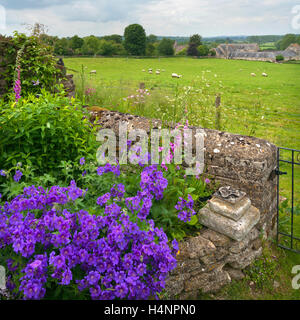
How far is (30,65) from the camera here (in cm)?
648

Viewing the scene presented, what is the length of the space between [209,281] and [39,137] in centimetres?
262

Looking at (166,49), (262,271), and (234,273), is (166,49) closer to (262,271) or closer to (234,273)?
(262,271)

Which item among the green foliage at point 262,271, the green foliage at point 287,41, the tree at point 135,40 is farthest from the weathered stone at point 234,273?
the green foliage at point 287,41

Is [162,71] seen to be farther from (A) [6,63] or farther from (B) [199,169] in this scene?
(B) [199,169]

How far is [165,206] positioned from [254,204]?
57.8 inches

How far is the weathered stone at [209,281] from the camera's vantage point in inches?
132

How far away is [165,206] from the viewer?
10.7 feet

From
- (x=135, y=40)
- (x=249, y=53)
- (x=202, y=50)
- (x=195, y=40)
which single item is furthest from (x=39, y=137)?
(x=249, y=53)

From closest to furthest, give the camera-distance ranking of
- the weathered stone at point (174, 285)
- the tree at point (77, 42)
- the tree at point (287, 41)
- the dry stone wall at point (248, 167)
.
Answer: the weathered stone at point (174, 285) → the dry stone wall at point (248, 167) → the tree at point (77, 42) → the tree at point (287, 41)

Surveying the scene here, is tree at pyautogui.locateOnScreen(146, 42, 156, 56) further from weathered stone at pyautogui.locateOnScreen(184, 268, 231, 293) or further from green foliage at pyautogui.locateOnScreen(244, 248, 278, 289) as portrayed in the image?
weathered stone at pyautogui.locateOnScreen(184, 268, 231, 293)

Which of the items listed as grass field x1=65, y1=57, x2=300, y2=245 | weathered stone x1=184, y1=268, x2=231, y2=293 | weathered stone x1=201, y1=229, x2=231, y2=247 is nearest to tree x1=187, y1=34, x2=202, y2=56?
grass field x1=65, y1=57, x2=300, y2=245

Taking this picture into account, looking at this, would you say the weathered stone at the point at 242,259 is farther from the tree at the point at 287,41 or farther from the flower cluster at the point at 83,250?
the tree at the point at 287,41

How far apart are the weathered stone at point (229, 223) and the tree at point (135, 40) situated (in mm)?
38907

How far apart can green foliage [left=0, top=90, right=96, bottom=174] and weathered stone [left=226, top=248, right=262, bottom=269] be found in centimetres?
221
